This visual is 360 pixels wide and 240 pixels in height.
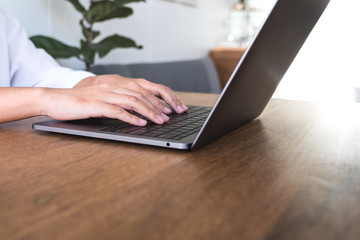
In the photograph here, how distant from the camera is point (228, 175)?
0.46m

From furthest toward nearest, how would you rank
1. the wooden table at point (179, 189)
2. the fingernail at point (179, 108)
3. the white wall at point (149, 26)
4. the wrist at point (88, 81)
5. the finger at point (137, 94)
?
the white wall at point (149, 26)
the wrist at point (88, 81)
the fingernail at point (179, 108)
the finger at point (137, 94)
the wooden table at point (179, 189)

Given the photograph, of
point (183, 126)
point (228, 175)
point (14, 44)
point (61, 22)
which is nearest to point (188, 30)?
point (61, 22)

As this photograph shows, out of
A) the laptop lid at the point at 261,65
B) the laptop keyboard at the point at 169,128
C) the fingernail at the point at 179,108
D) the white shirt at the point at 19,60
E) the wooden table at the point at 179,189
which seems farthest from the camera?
the white shirt at the point at 19,60

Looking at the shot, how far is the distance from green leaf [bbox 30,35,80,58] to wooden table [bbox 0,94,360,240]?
3.64 feet

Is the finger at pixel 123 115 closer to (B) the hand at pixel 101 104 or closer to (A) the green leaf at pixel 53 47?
(B) the hand at pixel 101 104

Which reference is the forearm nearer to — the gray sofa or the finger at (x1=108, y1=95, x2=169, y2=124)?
the finger at (x1=108, y1=95, x2=169, y2=124)

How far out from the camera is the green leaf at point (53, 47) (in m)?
1.70

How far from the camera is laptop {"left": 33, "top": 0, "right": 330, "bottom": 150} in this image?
0.51m

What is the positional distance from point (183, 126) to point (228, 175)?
0.23 meters

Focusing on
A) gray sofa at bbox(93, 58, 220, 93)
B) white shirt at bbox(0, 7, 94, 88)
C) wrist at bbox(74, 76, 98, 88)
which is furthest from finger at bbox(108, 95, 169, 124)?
gray sofa at bbox(93, 58, 220, 93)

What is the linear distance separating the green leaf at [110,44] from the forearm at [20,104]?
3.46 feet

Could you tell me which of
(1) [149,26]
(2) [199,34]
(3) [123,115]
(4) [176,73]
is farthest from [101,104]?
(2) [199,34]

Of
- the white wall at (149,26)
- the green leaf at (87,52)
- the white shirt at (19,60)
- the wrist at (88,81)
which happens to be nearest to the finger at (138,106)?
the wrist at (88,81)

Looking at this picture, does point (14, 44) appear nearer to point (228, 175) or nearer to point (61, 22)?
point (61, 22)
